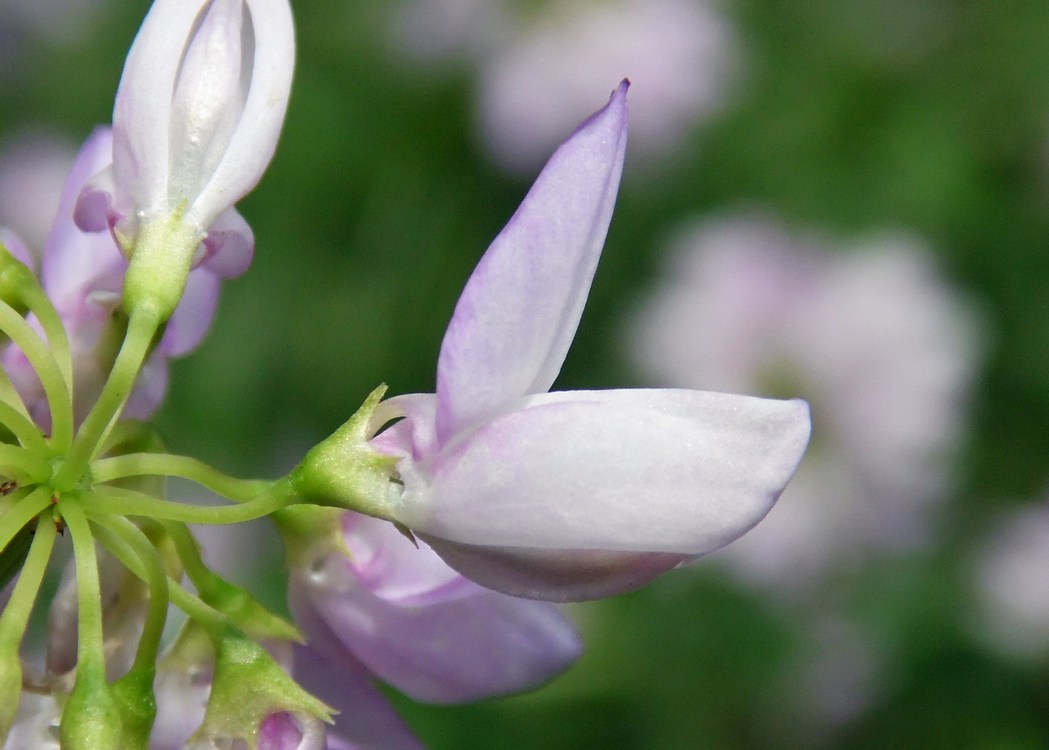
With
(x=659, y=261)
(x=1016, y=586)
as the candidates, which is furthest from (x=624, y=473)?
(x=659, y=261)

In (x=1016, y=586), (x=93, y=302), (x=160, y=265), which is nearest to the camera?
(x=160, y=265)

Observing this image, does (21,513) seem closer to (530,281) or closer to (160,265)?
(160,265)

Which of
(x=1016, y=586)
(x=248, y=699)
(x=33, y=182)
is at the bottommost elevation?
(x=1016, y=586)

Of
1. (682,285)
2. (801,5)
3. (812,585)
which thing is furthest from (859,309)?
(801,5)

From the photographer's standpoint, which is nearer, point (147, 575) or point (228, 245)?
point (147, 575)

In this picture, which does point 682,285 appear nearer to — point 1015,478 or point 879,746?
point 1015,478

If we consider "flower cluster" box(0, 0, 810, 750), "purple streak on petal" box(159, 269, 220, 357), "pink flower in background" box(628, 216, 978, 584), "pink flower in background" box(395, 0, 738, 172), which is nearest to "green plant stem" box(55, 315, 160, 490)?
"flower cluster" box(0, 0, 810, 750)

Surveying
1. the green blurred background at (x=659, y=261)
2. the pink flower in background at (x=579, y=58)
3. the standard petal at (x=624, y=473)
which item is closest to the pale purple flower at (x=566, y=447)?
the standard petal at (x=624, y=473)

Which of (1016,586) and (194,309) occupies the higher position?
(194,309)
